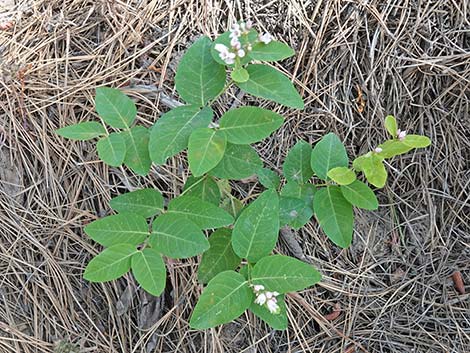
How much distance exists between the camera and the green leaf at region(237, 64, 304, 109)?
1006 mm

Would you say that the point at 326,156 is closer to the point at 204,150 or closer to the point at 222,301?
the point at 204,150

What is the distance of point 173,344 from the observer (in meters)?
1.46

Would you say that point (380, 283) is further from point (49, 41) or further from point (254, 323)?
point (49, 41)

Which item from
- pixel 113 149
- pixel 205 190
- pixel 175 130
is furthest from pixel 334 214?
pixel 113 149

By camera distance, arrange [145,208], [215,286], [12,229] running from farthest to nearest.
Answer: [12,229], [145,208], [215,286]

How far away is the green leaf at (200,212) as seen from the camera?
104cm

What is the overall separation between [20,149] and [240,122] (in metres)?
0.79

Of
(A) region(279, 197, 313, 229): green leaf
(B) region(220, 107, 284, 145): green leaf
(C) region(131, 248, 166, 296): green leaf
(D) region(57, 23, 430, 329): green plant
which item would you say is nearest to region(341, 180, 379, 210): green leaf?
(D) region(57, 23, 430, 329): green plant

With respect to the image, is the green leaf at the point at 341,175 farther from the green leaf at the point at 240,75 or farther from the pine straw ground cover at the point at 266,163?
the pine straw ground cover at the point at 266,163

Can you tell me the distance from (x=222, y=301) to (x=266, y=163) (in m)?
0.61

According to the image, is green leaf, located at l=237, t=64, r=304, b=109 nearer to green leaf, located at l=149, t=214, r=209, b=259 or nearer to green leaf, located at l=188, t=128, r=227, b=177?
green leaf, located at l=188, t=128, r=227, b=177

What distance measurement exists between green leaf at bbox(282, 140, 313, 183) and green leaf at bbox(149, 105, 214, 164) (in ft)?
0.80

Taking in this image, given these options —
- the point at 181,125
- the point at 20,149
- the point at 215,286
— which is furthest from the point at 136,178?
the point at 215,286

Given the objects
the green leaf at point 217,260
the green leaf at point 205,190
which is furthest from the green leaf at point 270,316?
the green leaf at point 205,190
